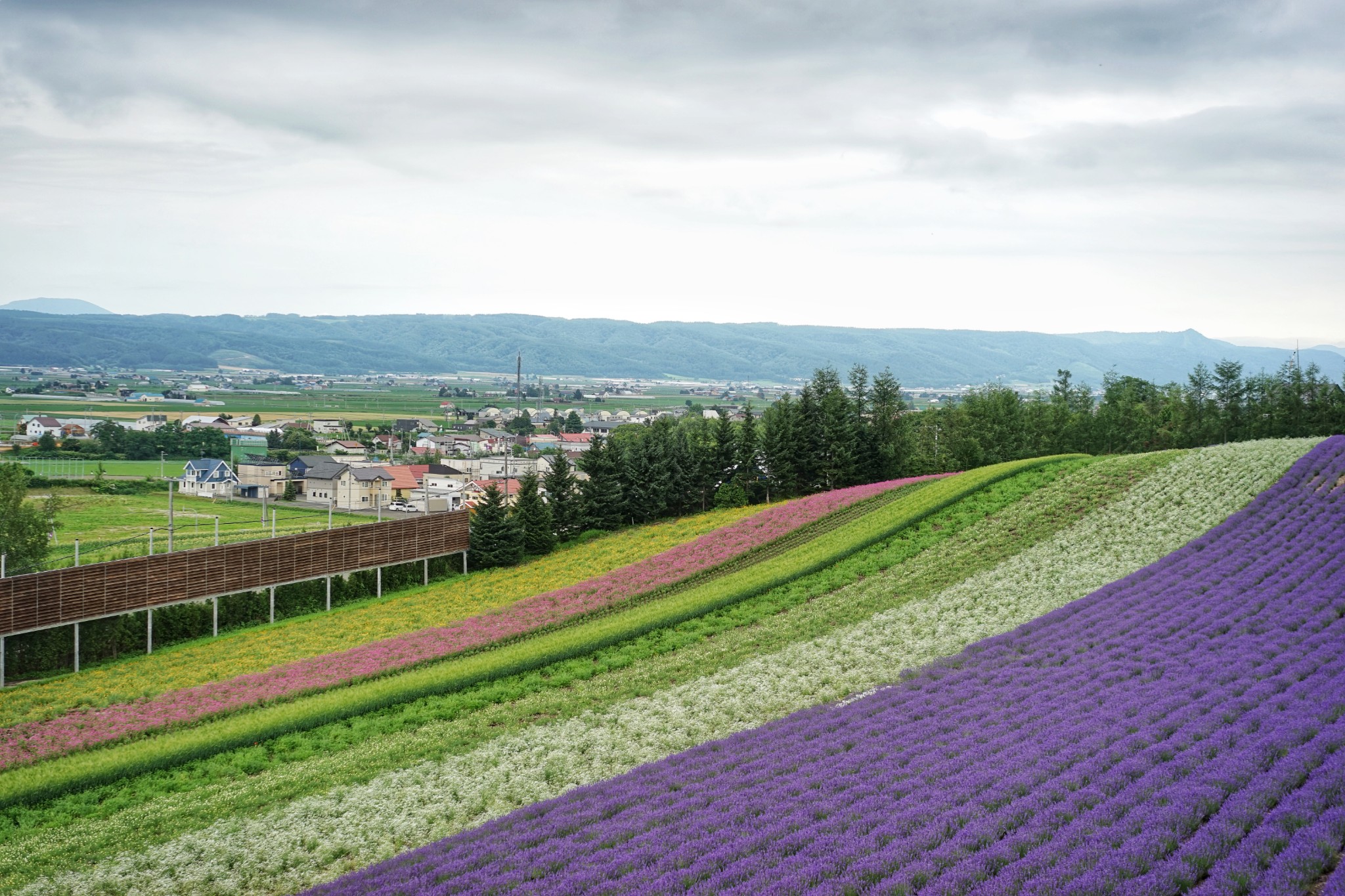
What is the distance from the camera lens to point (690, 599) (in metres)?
35.2

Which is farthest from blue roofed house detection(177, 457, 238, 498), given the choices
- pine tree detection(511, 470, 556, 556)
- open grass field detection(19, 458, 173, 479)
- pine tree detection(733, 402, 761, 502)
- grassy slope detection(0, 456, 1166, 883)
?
grassy slope detection(0, 456, 1166, 883)

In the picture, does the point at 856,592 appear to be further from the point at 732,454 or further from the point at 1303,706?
the point at 732,454

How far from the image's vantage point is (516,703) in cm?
2523

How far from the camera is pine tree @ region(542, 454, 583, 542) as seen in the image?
183 feet

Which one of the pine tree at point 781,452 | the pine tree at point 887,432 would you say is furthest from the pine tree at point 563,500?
the pine tree at point 887,432

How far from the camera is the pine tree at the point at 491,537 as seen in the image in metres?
49.8

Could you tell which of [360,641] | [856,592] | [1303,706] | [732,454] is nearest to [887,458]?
[732,454]

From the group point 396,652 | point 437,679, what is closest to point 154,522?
point 396,652

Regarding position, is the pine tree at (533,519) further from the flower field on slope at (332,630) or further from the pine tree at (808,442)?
the pine tree at (808,442)

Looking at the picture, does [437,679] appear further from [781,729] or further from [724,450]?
[724,450]

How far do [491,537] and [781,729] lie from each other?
3264cm

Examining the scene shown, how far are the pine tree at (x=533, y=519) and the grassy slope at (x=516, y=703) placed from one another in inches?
782

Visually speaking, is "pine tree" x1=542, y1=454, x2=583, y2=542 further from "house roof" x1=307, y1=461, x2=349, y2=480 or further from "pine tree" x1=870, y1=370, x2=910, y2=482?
"house roof" x1=307, y1=461, x2=349, y2=480

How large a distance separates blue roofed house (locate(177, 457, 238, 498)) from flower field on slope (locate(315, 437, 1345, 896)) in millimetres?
84218
